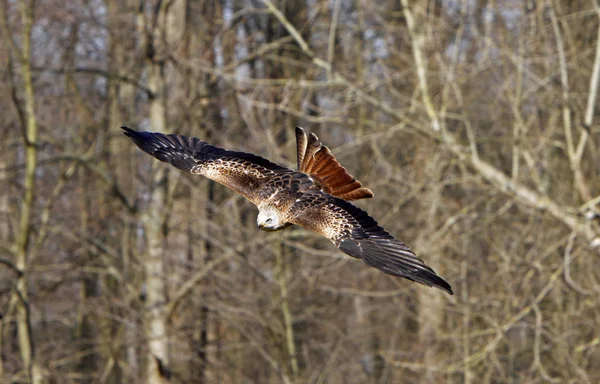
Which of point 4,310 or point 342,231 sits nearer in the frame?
point 342,231

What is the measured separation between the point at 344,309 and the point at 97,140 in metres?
5.61

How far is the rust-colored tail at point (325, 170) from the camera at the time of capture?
6012mm

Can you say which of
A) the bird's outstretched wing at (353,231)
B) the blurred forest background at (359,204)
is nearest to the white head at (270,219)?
the bird's outstretched wing at (353,231)

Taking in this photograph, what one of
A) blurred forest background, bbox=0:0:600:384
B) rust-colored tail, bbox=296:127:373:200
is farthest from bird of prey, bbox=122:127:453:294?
blurred forest background, bbox=0:0:600:384

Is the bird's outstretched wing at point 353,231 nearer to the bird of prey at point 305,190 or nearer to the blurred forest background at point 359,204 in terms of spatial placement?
the bird of prey at point 305,190

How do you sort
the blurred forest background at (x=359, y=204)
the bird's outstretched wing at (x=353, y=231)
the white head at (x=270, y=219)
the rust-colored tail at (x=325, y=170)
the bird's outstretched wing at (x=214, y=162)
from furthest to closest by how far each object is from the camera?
1. the blurred forest background at (x=359, y=204)
2. the bird's outstretched wing at (x=214, y=162)
3. the rust-colored tail at (x=325, y=170)
4. the white head at (x=270, y=219)
5. the bird's outstretched wing at (x=353, y=231)

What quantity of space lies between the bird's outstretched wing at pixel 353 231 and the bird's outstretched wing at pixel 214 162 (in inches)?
16.8

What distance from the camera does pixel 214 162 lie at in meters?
6.51

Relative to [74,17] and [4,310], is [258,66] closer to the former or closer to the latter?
[74,17]

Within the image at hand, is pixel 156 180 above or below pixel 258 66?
below

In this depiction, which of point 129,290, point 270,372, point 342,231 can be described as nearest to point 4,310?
point 129,290

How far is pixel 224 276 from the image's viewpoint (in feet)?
40.9

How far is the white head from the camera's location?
5.85 meters

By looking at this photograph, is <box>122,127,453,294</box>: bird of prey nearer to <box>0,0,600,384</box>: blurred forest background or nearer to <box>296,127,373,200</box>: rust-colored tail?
<box>296,127,373,200</box>: rust-colored tail
